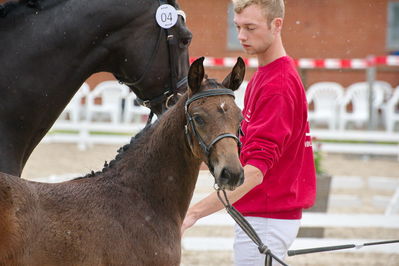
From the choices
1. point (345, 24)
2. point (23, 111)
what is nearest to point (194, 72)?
point (23, 111)

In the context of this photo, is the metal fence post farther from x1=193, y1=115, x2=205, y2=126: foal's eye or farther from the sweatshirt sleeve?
x1=193, y1=115, x2=205, y2=126: foal's eye

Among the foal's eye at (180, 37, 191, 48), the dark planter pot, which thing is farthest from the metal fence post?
the foal's eye at (180, 37, 191, 48)

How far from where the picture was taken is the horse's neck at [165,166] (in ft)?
10.7

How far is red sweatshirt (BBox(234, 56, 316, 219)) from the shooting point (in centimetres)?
328

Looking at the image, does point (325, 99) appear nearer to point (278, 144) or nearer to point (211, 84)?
point (278, 144)

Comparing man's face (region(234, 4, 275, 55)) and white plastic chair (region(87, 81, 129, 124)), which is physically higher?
man's face (region(234, 4, 275, 55))

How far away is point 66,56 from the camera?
3906 mm

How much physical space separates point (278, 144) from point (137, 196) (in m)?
0.70

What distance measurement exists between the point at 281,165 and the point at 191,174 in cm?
46

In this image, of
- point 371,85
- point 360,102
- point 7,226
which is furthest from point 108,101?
point 7,226

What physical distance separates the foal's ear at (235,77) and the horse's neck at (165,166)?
0.80ft

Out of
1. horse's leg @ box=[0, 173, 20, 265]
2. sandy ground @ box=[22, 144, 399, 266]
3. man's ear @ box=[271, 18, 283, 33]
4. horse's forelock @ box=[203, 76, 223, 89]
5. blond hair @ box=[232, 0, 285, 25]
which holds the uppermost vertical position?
blond hair @ box=[232, 0, 285, 25]

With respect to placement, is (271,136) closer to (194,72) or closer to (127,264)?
(194,72)

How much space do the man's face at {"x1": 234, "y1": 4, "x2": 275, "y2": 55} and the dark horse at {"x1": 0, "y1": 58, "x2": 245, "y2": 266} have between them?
25 cm
